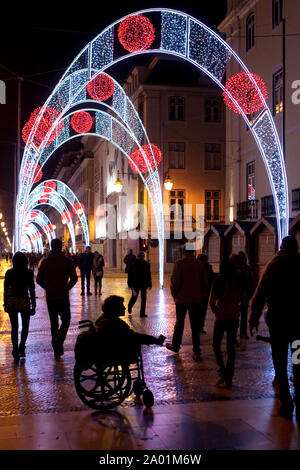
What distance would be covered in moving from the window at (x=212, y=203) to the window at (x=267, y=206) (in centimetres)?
1894

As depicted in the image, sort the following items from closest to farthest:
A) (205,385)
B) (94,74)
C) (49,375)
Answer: (205,385)
(49,375)
(94,74)

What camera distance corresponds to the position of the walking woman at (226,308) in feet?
25.4

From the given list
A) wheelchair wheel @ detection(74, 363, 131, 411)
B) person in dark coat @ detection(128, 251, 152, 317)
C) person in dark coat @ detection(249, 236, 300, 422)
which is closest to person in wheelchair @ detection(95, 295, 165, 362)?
wheelchair wheel @ detection(74, 363, 131, 411)

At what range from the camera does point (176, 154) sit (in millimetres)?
46438

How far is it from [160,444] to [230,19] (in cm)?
2889

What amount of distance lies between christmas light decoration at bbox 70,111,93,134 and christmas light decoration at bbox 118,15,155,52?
7.82 metres

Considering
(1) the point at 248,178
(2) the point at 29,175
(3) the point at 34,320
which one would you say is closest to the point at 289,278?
(3) the point at 34,320

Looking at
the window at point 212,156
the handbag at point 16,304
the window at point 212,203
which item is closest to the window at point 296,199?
the handbag at point 16,304

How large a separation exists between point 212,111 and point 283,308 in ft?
140

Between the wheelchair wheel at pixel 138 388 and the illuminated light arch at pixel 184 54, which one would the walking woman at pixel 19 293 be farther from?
the illuminated light arch at pixel 184 54

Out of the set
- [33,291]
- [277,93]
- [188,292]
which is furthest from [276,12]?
[33,291]

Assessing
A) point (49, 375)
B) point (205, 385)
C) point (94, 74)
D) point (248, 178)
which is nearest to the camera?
point (205, 385)
